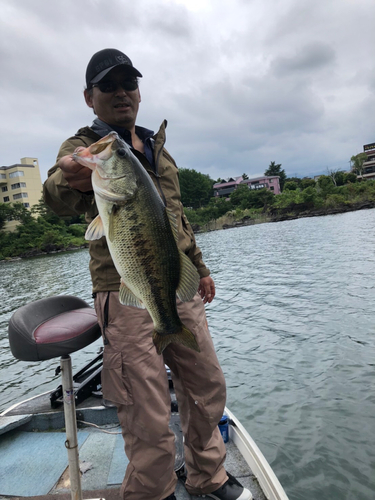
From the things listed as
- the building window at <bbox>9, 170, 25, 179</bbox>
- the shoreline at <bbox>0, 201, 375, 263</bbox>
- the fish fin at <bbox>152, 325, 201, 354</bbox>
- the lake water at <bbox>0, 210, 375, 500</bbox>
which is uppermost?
the building window at <bbox>9, 170, 25, 179</bbox>

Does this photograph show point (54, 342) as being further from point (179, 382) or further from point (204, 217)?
point (204, 217)

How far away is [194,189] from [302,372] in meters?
96.3

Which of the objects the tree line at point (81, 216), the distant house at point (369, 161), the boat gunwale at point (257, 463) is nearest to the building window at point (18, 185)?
the tree line at point (81, 216)

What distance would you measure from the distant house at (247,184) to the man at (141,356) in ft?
347

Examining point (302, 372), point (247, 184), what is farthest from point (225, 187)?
point (302, 372)

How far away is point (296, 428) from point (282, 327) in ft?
12.9

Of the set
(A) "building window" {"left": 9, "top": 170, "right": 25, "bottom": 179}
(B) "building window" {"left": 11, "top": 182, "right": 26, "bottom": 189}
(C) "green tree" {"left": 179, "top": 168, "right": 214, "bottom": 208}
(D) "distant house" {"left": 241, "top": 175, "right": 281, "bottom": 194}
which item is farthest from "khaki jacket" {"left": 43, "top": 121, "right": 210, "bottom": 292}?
(D) "distant house" {"left": 241, "top": 175, "right": 281, "bottom": 194}

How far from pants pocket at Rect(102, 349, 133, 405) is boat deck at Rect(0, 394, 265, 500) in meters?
1.04

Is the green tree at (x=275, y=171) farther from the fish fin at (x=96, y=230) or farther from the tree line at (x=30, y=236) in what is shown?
the fish fin at (x=96, y=230)

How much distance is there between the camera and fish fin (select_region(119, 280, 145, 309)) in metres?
2.09

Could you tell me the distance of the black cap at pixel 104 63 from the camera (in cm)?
233

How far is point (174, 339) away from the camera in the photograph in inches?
86.7

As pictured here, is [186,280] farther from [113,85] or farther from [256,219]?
[256,219]

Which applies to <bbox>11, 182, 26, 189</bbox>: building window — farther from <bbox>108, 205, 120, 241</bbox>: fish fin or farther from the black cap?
<bbox>108, 205, 120, 241</bbox>: fish fin
